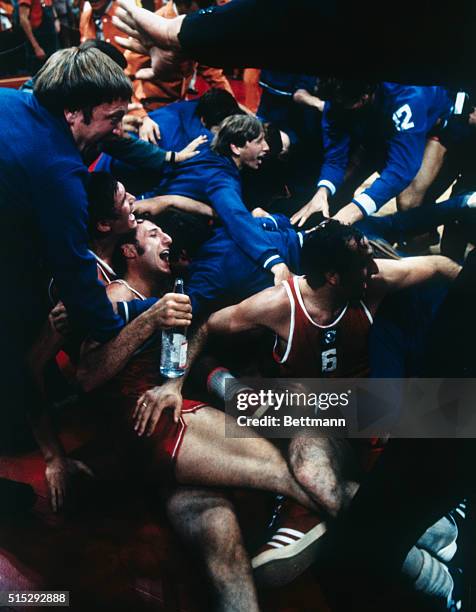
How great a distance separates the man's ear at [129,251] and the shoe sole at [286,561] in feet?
3.22

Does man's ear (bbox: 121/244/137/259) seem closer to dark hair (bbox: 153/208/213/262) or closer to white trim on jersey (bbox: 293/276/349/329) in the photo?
dark hair (bbox: 153/208/213/262)

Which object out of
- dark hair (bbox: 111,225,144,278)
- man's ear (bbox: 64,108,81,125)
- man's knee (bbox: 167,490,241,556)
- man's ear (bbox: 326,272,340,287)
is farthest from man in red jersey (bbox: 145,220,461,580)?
man's ear (bbox: 64,108,81,125)

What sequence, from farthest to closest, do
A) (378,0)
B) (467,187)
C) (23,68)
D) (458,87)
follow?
(23,68) < (467,187) < (458,87) < (378,0)

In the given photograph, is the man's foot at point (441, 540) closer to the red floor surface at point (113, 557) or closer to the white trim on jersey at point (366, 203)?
the red floor surface at point (113, 557)

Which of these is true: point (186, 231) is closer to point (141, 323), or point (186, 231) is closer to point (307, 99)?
point (141, 323)

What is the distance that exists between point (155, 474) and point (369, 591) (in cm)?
78

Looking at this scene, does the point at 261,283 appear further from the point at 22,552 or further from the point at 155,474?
the point at 22,552

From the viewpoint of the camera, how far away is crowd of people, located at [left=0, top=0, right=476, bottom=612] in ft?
5.80

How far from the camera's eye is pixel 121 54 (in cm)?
178

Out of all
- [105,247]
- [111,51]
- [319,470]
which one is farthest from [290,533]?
[111,51]

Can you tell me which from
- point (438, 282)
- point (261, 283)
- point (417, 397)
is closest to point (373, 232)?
point (438, 282)

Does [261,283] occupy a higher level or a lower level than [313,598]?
higher

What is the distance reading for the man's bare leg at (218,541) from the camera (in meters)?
1.80

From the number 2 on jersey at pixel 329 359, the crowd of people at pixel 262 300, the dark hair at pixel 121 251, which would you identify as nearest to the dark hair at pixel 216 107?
the crowd of people at pixel 262 300
